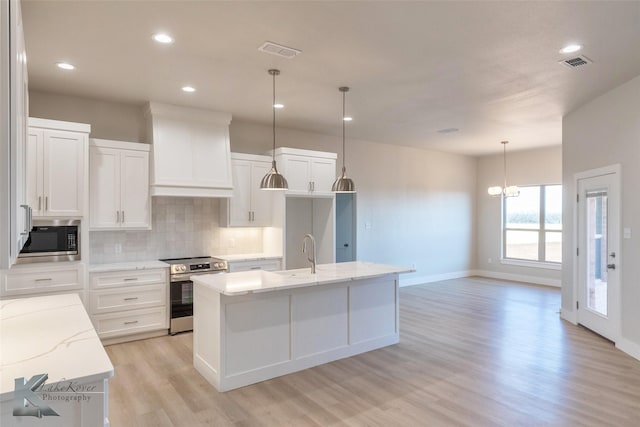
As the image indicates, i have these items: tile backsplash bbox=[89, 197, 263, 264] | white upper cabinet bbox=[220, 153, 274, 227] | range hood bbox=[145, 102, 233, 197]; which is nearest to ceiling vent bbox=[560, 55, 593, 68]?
white upper cabinet bbox=[220, 153, 274, 227]

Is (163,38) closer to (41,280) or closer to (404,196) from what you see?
(41,280)

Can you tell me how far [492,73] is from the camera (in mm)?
3955

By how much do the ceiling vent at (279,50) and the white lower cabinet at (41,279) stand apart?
9.88 ft

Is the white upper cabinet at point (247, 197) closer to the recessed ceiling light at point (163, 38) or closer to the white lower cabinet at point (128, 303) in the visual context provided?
the white lower cabinet at point (128, 303)

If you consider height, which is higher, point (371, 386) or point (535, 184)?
point (535, 184)

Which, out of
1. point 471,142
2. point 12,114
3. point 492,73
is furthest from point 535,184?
point 12,114

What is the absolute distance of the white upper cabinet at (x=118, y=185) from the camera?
180 inches

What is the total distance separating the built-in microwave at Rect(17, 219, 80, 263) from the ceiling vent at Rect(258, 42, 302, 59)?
109 inches

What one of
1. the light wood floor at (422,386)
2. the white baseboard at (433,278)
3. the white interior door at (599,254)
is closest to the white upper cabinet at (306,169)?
the light wood floor at (422,386)

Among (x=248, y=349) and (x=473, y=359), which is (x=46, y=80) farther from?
(x=473, y=359)

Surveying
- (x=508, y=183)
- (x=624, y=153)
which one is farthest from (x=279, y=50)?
(x=508, y=183)

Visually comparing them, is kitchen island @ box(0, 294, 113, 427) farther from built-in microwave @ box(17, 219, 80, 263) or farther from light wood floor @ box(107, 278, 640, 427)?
built-in microwave @ box(17, 219, 80, 263)

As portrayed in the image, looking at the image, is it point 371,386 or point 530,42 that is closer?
point 530,42

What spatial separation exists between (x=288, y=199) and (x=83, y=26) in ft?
12.9
